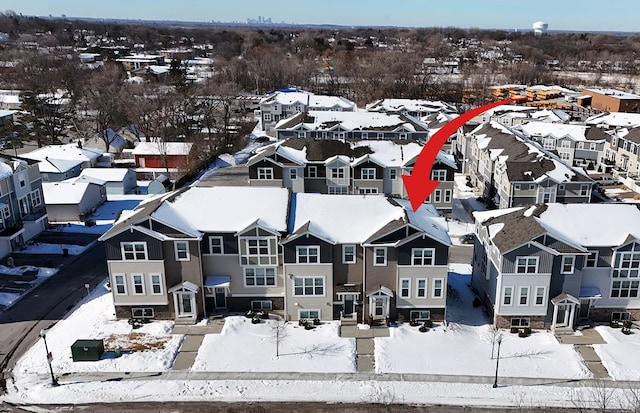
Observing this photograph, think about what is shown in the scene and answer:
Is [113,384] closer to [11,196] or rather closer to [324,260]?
[324,260]

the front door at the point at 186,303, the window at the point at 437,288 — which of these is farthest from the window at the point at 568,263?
the front door at the point at 186,303

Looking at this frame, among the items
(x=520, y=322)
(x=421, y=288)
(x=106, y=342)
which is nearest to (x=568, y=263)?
(x=520, y=322)

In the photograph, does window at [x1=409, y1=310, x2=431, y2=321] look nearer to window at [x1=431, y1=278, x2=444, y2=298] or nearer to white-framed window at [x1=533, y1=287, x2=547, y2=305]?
window at [x1=431, y1=278, x2=444, y2=298]

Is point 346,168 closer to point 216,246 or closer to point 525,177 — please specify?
point 525,177

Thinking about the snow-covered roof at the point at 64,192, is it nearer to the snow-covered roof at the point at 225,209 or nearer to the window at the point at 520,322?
the snow-covered roof at the point at 225,209

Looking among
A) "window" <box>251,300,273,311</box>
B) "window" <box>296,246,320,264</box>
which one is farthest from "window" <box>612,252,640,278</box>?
"window" <box>251,300,273,311</box>
